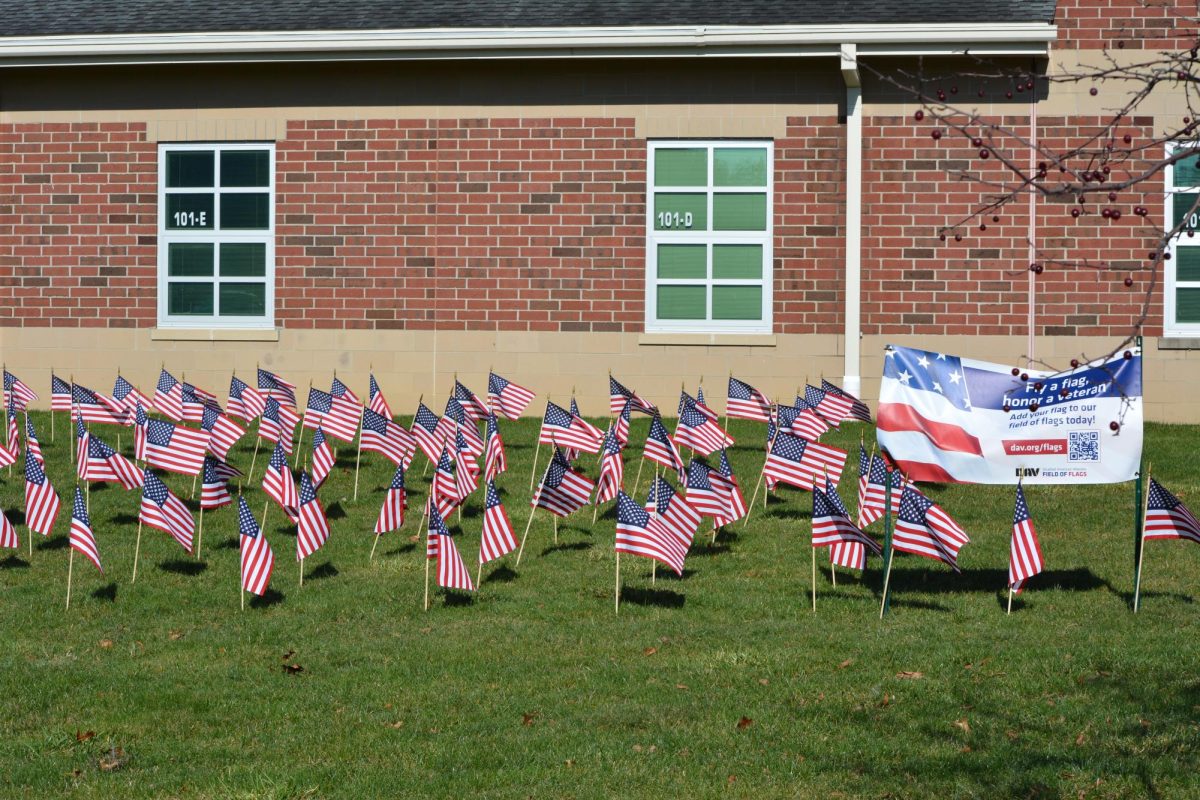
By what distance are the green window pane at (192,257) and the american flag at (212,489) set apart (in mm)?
7277

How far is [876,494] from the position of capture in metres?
11.9

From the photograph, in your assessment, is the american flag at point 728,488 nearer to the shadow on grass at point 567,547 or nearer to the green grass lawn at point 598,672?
the green grass lawn at point 598,672

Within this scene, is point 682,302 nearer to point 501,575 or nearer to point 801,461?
point 801,461

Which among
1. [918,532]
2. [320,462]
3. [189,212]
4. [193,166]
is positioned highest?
[193,166]

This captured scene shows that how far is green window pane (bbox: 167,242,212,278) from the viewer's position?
64.7ft

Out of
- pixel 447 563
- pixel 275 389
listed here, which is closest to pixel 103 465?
pixel 275 389

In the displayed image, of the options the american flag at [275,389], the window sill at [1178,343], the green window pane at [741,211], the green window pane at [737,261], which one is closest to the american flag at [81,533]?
the american flag at [275,389]

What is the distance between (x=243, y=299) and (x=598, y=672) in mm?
11374

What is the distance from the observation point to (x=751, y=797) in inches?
293

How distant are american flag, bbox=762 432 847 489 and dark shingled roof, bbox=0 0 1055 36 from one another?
6479mm

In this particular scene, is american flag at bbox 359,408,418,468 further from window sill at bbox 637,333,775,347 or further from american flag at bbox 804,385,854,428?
window sill at bbox 637,333,775,347

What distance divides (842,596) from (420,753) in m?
4.04

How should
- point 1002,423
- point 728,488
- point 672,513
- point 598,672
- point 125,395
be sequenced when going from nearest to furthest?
point 598,672 → point 1002,423 → point 672,513 → point 728,488 → point 125,395

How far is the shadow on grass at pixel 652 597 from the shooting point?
11.1m
